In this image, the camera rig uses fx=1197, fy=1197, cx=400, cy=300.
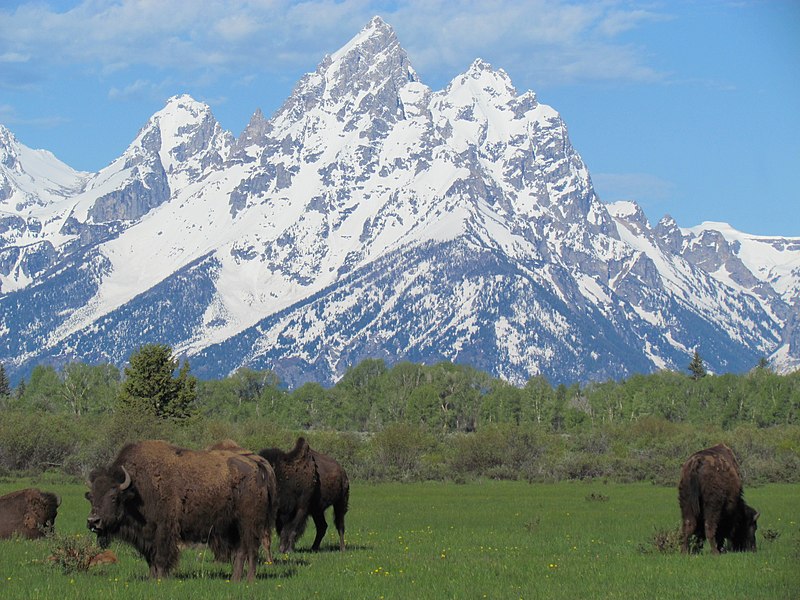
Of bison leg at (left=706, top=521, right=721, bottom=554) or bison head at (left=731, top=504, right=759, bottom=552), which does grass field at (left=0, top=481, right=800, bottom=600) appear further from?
bison head at (left=731, top=504, right=759, bottom=552)

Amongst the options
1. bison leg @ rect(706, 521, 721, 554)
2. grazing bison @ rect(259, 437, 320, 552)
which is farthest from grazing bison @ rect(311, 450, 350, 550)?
bison leg @ rect(706, 521, 721, 554)

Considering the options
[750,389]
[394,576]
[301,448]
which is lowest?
[394,576]

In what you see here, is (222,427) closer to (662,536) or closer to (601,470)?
(601,470)

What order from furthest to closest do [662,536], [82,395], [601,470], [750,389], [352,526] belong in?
1. [750,389]
2. [82,395]
3. [601,470]
4. [352,526]
5. [662,536]

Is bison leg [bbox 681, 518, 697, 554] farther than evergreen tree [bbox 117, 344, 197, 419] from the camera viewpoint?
No

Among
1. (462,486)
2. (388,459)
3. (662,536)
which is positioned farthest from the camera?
(388,459)

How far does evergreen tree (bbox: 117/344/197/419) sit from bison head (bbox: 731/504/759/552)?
A: 71463 millimetres

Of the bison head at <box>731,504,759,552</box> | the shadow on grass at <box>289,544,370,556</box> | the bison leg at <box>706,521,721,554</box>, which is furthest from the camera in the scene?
the shadow on grass at <box>289,544,370,556</box>

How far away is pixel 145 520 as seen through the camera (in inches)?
1001

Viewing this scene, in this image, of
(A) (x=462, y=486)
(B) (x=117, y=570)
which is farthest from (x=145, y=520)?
(A) (x=462, y=486)

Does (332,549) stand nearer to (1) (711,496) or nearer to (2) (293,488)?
(2) (293,488)

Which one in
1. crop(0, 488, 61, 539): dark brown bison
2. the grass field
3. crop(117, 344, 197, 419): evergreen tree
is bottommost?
the grass field

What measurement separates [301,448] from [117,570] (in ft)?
20.5

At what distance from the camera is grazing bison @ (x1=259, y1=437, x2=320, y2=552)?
1240 inches
